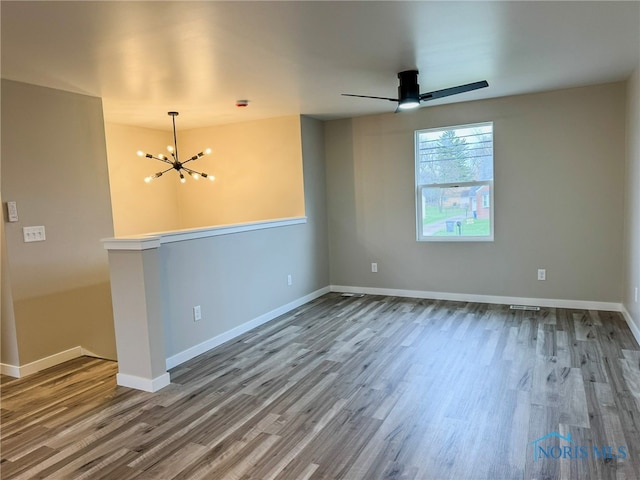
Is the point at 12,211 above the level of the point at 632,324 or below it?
above

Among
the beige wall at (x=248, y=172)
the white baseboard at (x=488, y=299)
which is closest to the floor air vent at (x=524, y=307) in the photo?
the white baseboard at (x=488, y=299)

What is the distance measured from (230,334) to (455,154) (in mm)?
3319

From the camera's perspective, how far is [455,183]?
499cm

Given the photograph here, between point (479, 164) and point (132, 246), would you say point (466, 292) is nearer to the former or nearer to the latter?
point (479, 164)

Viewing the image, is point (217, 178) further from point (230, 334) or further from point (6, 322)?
point (6, 322)

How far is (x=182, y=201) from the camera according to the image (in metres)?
6.24

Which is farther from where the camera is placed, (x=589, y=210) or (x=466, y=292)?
(x=466, y=292)

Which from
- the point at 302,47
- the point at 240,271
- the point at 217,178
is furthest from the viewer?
the point at 217,178

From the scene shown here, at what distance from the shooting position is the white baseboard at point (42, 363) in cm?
338

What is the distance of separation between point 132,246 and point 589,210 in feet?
14.6

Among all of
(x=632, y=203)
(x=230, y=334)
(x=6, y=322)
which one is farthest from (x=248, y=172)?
(x=632, y=203)

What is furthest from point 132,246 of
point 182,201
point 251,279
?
point 182,201

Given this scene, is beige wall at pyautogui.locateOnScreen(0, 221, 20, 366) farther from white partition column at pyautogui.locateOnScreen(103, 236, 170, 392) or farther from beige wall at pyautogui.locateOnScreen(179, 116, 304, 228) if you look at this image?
beige wall at pyautogui.locateOnScreen(179, 116, 304, 228)

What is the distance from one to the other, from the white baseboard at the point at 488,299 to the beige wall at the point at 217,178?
1.43 m
